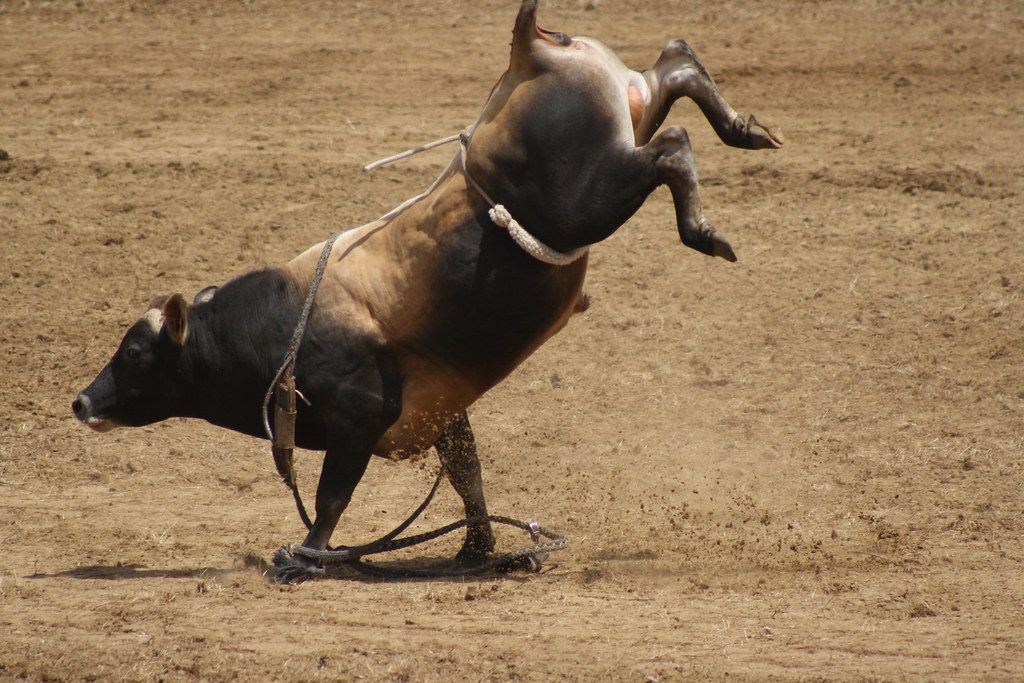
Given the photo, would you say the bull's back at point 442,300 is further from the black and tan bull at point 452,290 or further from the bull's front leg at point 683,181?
the bull's front leg at point 683,181

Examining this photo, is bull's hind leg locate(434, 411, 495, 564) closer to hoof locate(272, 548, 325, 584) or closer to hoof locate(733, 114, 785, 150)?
hoof locate(272, 548, 325, 584)

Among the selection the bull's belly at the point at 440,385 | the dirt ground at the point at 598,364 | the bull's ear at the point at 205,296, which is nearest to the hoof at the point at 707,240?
the bull's belly at the point at 440,385

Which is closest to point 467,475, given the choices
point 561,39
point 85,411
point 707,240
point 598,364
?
point 85,411

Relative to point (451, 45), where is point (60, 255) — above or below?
below

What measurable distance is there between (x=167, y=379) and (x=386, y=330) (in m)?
1.21

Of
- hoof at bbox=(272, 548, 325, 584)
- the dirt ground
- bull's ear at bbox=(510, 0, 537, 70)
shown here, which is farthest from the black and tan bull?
the dirt ground

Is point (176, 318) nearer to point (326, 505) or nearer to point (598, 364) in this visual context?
point (326, 505)

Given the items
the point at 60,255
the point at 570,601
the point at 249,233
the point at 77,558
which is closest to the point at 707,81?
the point at 570,601

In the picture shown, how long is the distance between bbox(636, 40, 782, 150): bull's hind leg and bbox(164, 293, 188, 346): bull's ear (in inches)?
91.7

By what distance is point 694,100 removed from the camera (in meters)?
6.02

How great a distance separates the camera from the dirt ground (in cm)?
572

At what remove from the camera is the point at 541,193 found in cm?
581

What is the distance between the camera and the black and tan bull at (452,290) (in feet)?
18.8

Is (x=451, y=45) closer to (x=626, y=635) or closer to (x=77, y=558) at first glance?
(x=77, y=558)
